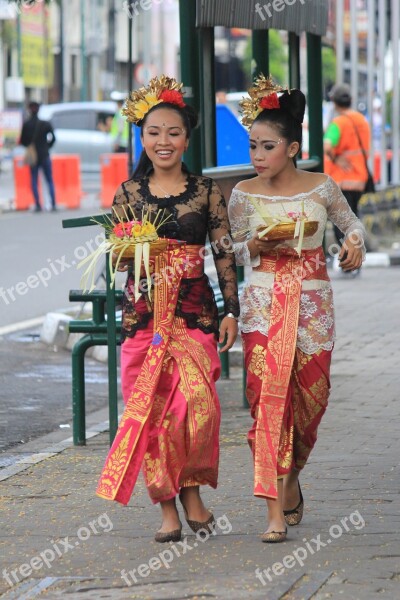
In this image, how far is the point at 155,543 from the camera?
19.0 ft

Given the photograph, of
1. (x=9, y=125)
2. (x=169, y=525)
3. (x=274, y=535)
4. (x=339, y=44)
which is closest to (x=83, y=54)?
(x=9, y=125)

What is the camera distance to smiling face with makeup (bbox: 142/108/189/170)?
5902 millimetres

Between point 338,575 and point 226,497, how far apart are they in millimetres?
1398

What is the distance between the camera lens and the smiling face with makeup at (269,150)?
5863 mm

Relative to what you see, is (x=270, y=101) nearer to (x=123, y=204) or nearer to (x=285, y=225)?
(x=285, y=225)

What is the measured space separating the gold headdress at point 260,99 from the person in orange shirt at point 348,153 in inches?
395

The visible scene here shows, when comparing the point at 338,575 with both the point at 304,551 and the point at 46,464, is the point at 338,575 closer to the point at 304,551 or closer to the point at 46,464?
the point at 304,551

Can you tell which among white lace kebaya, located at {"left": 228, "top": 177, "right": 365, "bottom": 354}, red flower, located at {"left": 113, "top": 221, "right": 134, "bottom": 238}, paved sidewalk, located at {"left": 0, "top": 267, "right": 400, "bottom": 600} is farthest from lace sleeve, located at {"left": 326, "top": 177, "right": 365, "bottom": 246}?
paved sidewalk, located at {"left": 0, "top": 267, "right": 400, "bottom": 600}

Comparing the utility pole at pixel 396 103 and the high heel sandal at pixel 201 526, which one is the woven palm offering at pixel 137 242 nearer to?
the high heel sandal at pixel 201 526

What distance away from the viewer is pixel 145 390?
5.78 m

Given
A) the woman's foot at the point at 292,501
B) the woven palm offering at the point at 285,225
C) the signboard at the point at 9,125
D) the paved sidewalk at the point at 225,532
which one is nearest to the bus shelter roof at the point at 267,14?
the paved sidewalk at the point at 225,532

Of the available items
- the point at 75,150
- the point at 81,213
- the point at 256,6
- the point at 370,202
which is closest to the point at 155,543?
Answer: the point at 256,6

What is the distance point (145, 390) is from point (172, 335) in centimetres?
24

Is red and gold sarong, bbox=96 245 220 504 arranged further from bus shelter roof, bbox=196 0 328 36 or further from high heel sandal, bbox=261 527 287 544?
bus shelter roof, bbox=196 0 328 36
